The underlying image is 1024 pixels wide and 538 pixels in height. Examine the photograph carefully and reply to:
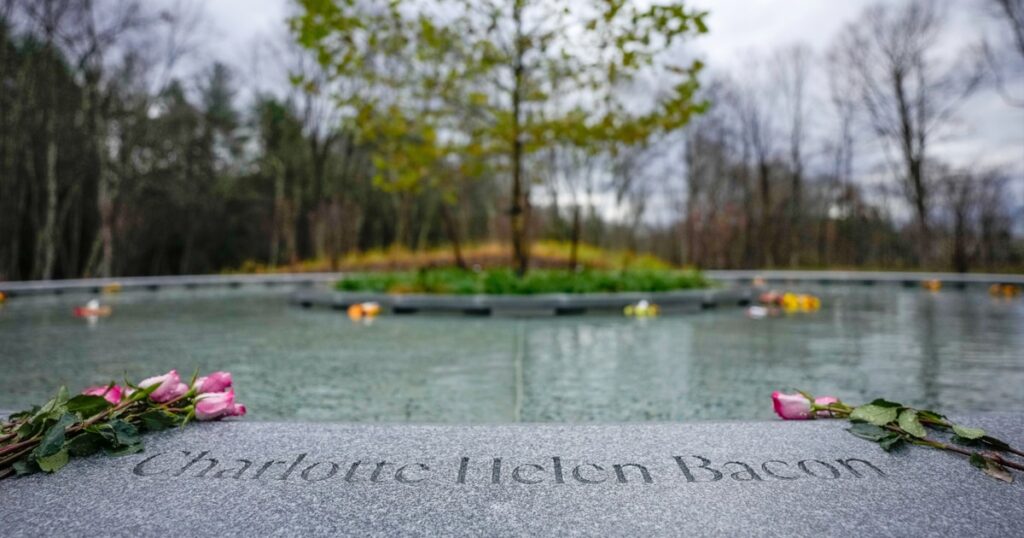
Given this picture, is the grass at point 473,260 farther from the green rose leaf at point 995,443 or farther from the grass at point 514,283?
the green rose leaf at point 995,443

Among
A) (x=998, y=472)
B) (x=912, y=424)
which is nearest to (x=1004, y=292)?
(x=912, y=424)

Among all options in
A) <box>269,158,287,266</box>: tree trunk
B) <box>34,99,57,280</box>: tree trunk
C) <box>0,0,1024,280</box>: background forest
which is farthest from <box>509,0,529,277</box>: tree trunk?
<box>269,158,287,266</box>: tree trunk

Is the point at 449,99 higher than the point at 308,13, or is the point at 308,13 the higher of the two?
the point at 308,13

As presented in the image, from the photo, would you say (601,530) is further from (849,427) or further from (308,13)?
(308,13)

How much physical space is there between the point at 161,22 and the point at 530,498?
75.9ft

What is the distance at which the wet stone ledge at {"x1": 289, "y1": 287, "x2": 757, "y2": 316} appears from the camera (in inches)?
387

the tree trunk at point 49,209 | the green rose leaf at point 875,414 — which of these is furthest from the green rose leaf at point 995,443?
the tree trunk at point 49,209

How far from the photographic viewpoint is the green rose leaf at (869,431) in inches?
87.0

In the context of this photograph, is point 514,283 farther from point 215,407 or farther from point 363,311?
point 215,407

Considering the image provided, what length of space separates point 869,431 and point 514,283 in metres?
8.38

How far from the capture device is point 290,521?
1.64m

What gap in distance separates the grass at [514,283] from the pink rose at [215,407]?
26.1ft

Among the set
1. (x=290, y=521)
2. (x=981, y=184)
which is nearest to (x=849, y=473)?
(x=290, y=521)

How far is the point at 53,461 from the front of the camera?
1.95 m
